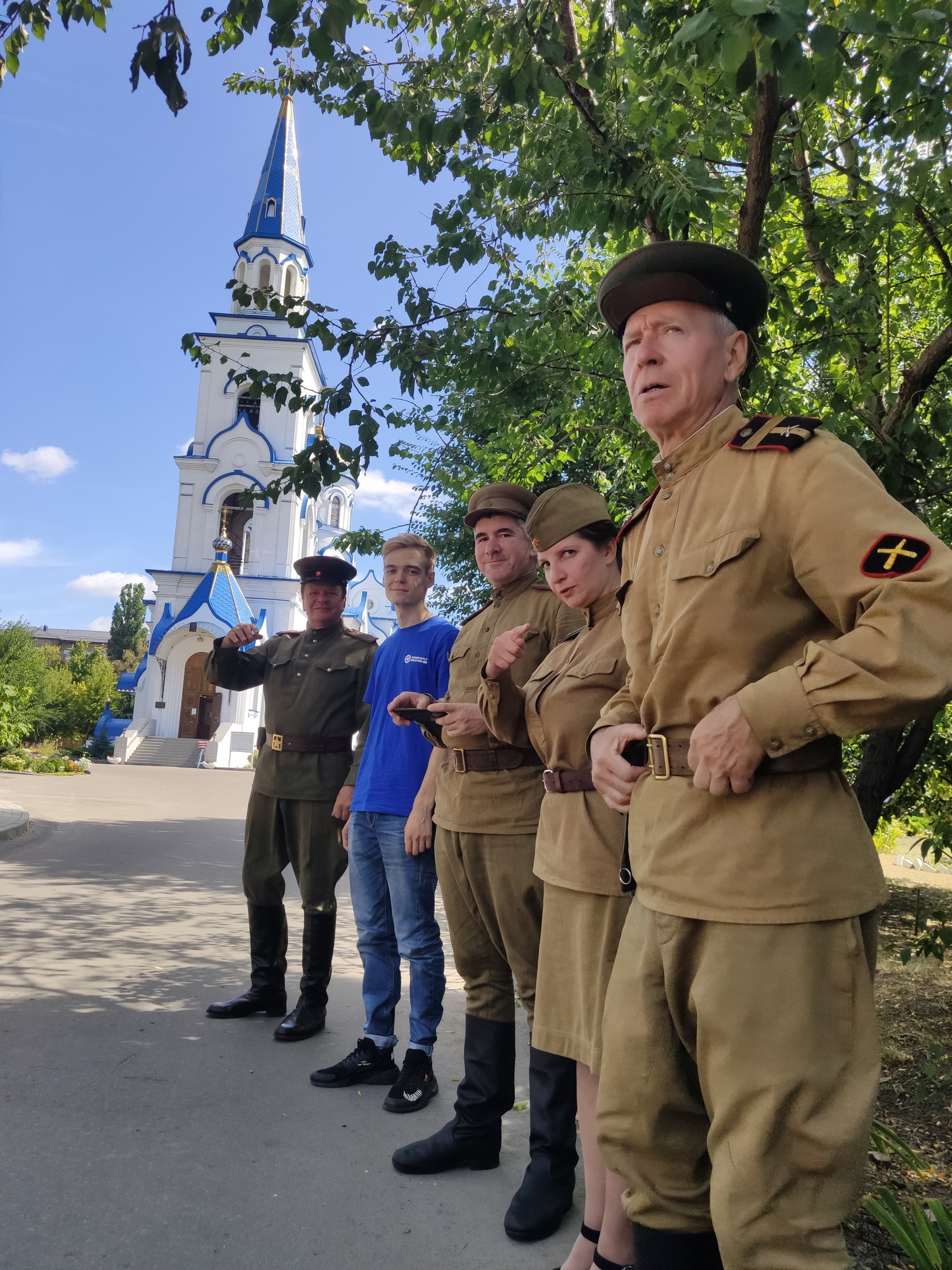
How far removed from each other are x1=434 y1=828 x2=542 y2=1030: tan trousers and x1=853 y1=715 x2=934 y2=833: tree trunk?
6.66 feet

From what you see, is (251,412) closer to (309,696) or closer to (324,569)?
(324,569)

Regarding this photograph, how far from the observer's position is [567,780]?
9.07 ft

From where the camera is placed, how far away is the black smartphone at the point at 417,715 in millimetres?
3346

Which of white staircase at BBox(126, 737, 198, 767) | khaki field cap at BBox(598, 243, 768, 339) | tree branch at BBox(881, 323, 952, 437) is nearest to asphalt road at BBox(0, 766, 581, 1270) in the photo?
khaki field cap at BBox(598, 243, 768, 339)

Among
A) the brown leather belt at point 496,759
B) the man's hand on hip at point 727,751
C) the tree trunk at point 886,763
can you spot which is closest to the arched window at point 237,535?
the tree trunk at point 886,763

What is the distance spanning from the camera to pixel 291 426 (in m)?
42.9

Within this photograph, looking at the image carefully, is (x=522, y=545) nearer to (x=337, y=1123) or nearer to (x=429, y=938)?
(x=429, y=938)

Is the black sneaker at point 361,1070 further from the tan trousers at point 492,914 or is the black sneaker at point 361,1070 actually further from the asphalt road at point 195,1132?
the tan trousers at point 492,914

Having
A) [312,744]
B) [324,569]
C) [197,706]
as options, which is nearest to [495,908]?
[312,744]

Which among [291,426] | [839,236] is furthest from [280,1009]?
[291,426]

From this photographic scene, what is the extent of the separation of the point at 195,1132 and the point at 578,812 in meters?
2.05

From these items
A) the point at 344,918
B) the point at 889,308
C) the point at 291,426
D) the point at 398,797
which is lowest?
the point at 344,918

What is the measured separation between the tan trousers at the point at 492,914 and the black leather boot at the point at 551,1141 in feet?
0.64

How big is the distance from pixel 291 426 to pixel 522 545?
41141mm
